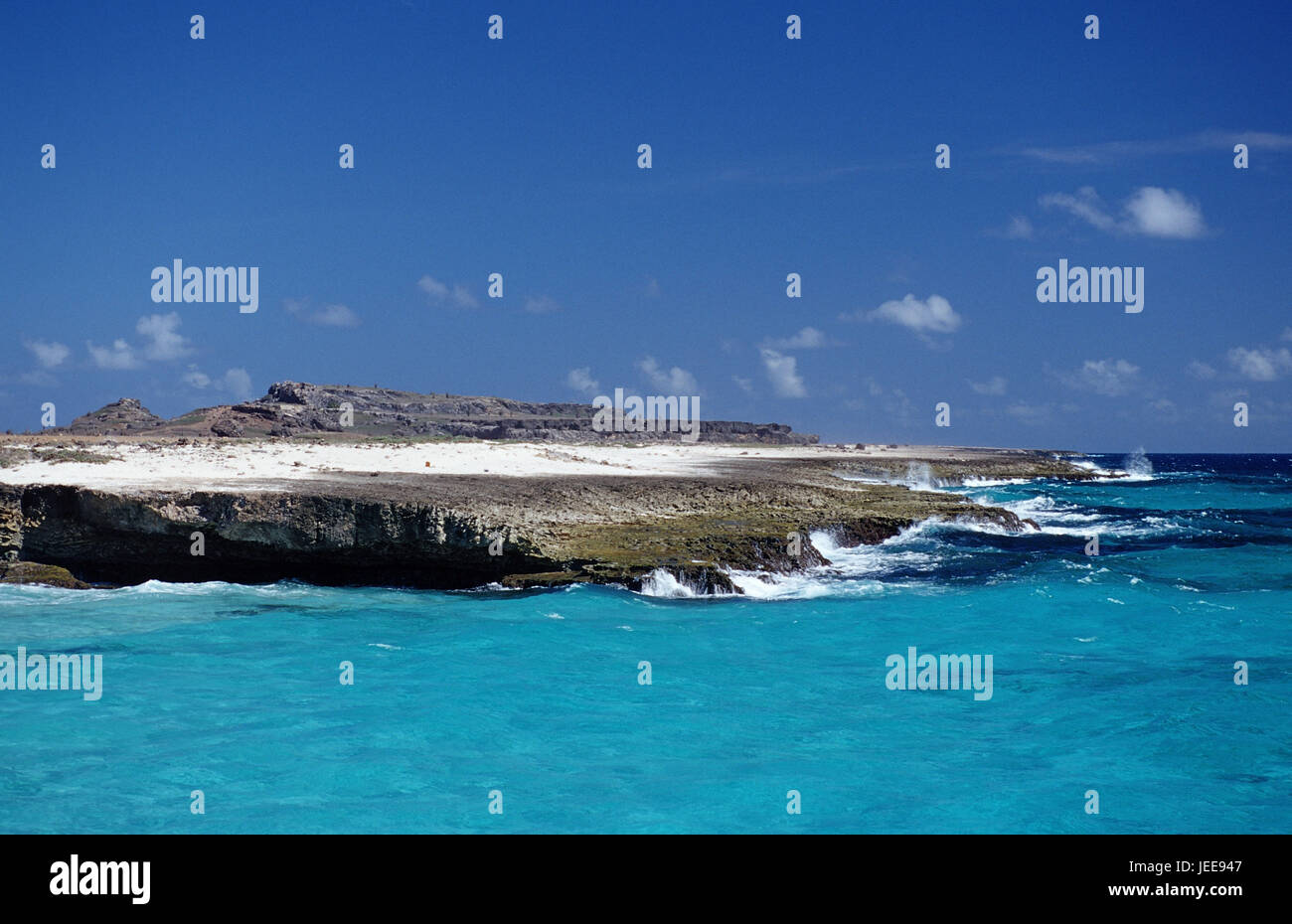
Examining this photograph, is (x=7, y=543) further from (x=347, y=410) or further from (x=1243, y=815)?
(x=347, y=410)

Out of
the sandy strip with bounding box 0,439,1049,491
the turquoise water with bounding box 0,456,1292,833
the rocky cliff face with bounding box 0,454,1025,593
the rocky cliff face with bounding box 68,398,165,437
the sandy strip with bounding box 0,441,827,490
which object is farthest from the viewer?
the rocky cliff face with bounding box 68,398,165,437

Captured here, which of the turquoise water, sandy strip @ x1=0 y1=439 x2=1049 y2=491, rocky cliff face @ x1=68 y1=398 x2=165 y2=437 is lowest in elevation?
the turquoise water

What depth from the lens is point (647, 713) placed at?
40.1 feet

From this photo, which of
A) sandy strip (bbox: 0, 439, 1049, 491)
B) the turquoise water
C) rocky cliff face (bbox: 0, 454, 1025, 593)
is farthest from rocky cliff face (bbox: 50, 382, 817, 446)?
the turquoise water

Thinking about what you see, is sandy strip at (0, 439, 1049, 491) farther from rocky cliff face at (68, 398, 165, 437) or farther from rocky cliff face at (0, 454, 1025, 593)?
rocky cliff face at (68, 398, 165, 437)

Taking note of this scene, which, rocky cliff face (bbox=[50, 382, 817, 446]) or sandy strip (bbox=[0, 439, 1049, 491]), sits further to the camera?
rocky cliff face (bbox=[50, 382, 817, 446])

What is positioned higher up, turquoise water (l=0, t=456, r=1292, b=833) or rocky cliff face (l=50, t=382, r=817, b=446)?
rocky cliff face (l=50, t=382, r=817, b=446)

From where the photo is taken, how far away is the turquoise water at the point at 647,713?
947cm

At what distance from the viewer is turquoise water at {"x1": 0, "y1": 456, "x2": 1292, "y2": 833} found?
31.1 ft

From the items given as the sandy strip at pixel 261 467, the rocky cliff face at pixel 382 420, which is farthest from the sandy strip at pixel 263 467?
the rocky cliff face at pixel 382 420

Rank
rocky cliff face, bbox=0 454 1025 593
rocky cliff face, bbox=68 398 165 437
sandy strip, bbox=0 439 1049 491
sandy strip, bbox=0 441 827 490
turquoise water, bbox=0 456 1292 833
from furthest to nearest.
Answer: rocky cliff face, bbox=68 398 165 437 < sandy strip, bbox=0 441 827 490 < sandy strip, bbox=0 439 1049 491 < rocky cliff face, bbox=0 454 1025 593 < turquoise water, bbox=0 456 1292 833

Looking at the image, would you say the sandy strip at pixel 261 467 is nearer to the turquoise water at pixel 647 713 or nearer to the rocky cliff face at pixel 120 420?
the turquoise water at pixel 647 713

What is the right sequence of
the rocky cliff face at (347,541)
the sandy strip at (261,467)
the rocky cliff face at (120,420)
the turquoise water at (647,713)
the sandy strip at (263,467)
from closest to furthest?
1. the turquoise water at (647,713)
2. the rocky cliff face at (347,541)
3. the sandy strip at (263,467)
4. the sandy strip at (261,467)
5. the rocky cliff face at (120,420)
